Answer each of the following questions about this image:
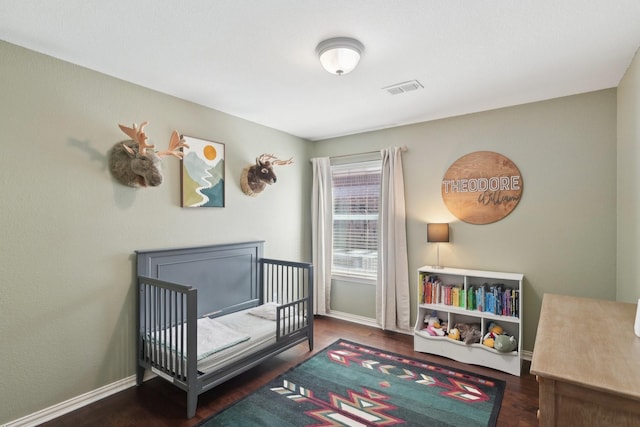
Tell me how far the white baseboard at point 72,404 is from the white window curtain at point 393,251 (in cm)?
265

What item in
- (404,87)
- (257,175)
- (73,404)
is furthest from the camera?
(257,175)

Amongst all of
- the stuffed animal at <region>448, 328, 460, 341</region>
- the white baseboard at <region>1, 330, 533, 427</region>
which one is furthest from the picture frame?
the stuffed animal at <region>448, 328, 460, 341</region>

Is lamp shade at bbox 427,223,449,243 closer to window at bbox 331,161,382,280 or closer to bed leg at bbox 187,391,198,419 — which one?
window at bbox 331,161,382,280

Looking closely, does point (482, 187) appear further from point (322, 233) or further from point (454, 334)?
point (322, 233)

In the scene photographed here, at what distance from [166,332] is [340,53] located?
2.34 meters

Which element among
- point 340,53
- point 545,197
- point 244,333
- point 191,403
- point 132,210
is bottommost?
point 191,403

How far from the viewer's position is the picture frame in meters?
2.95

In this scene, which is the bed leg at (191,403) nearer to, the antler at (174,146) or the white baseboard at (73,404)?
the white baseboard at (73,404)

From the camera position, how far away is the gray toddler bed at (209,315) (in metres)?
2.23

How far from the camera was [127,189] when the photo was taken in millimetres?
2553

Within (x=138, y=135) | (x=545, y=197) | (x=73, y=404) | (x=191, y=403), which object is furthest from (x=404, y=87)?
(x=73, y=404)

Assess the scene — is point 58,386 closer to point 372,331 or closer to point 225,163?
point 225,163

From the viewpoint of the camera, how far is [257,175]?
3539mm

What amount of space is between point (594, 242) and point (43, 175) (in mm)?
4347
